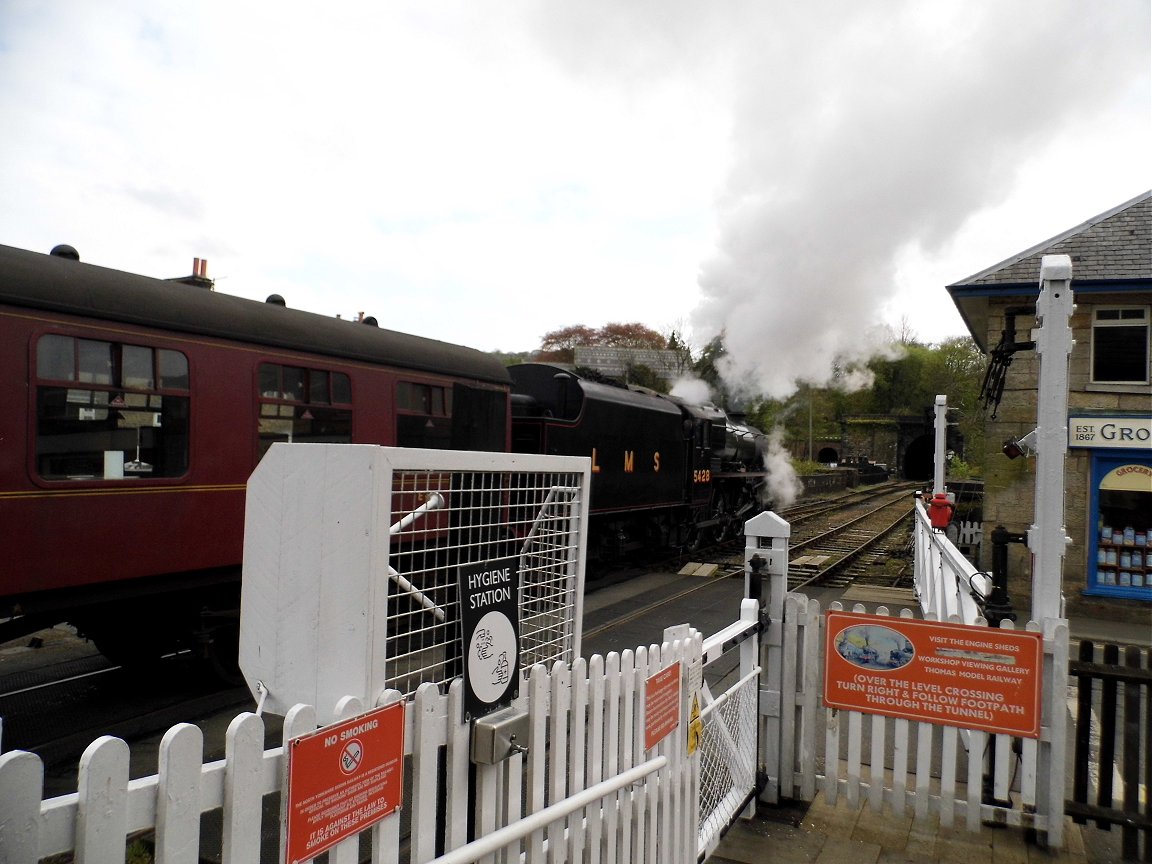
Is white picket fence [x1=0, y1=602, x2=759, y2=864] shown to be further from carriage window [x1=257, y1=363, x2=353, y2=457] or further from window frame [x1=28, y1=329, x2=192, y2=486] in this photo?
carriage window [x1=257, y1=363, x2=353, y2=457]

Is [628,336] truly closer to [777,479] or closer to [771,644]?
[777,479]

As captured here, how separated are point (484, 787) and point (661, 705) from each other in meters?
1.16

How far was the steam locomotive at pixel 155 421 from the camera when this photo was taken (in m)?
5.17

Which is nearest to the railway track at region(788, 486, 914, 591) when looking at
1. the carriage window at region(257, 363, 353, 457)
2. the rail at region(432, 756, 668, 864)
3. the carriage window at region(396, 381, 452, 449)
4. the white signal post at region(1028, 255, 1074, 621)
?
the carriage window at region(396, 381, 452, 449)

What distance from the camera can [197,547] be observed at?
6195 mm

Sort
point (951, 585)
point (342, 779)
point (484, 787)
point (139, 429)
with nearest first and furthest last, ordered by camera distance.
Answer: point (342, 779) < point (484, 787) < point (139, 429) < point (951, 585)

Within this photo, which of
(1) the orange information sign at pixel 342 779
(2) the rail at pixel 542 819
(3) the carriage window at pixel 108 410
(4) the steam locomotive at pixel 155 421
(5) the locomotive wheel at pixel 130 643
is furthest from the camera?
(5) the locomotive wheel at pixel 130 643

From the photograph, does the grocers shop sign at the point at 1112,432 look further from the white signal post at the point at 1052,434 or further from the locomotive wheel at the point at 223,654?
the locomotive wheel at the point at 223,654

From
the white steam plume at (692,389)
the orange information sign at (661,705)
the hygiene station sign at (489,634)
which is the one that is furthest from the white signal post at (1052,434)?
the white steam plume at (692,389)

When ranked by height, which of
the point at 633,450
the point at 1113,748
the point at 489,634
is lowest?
the point at 1113,748

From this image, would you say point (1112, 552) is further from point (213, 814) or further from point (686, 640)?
point (213, 814)

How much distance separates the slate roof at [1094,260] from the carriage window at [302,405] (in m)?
8.75

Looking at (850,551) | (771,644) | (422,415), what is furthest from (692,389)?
(771,644)

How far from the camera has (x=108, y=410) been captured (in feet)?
18.5
